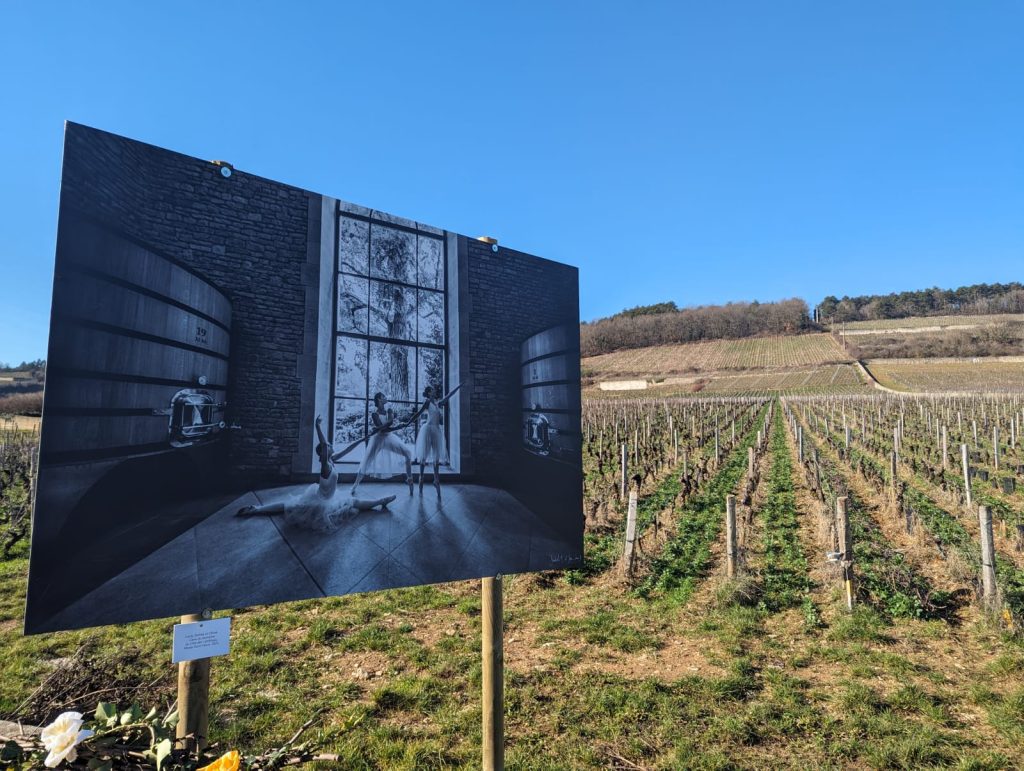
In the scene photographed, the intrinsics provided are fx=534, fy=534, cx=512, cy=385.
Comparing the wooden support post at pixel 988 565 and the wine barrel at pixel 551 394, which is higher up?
the wine barrel at pixel 551 394

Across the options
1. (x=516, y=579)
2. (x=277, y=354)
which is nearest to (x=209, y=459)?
(x=277, y=354)

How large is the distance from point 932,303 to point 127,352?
120266mm

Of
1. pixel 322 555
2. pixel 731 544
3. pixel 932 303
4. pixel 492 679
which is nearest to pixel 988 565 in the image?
pixel 731 544

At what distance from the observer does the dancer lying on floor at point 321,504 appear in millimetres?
2607

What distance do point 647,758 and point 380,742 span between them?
76.2 inches

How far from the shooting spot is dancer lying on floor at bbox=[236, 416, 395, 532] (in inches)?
103

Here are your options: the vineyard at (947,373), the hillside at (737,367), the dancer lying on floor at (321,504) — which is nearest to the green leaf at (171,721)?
the dancer lying on floor at (321,504)

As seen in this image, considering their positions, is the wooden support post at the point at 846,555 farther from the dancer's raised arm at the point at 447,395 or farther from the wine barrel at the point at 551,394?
the dancer's raised arm at the point at 447,395

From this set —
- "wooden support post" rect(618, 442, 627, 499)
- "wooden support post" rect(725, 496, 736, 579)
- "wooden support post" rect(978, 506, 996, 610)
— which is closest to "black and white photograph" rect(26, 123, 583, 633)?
"wooden support post" rect(725, 496, 736, 579)

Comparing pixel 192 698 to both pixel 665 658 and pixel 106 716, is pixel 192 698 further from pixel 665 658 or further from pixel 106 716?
pixel 665 658

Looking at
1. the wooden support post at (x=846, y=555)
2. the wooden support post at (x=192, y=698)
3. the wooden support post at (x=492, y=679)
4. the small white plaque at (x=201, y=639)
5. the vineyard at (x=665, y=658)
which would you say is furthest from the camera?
the wooden support post at (x=846, y=555)

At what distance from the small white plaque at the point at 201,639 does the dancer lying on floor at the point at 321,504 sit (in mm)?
505

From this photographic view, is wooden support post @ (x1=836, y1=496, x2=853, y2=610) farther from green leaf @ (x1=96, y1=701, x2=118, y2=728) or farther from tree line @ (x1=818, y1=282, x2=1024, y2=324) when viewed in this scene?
tree line @ (x1=818, y1=282, x2=1024, y2=324)

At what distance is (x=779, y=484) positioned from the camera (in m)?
13.1
